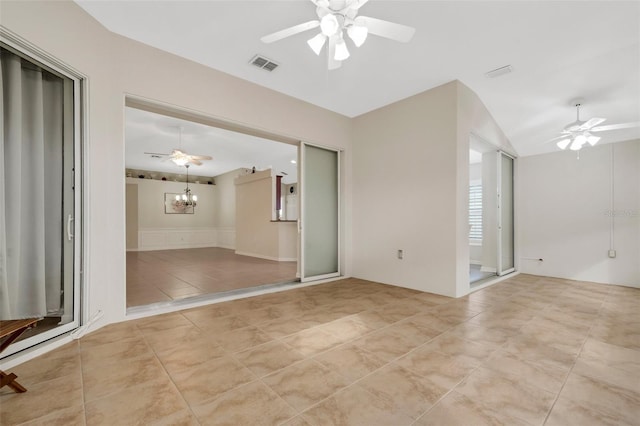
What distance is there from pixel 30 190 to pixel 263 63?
2.64 meters

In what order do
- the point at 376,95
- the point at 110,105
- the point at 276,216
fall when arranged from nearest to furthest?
the point at 110,105, the point at 376,95, the point at 276,216

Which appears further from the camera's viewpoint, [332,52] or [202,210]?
[202,210]

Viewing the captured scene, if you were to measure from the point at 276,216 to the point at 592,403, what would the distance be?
23.7 ft

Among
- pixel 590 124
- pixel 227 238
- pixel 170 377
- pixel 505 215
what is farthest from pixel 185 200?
pixel 590 124

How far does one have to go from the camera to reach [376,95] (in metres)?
4.27

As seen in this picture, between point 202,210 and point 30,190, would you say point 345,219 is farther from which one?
point 202,210

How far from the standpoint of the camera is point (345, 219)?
16.6ft

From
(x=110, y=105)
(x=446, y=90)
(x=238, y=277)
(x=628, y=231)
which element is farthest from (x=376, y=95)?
(x=628, y=231)

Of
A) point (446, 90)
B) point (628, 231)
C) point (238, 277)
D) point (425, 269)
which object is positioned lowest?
point (238, 277)

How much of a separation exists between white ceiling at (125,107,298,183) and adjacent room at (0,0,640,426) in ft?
1.13

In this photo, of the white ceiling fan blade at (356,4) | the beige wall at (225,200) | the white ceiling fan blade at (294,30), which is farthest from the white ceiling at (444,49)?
the beige wall at (225,200)

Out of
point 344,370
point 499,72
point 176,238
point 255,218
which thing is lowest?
point 344,370

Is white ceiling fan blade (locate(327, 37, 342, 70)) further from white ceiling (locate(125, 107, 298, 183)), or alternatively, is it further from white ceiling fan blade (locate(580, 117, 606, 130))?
white ceiling (locate(125, 107, 298, 183))

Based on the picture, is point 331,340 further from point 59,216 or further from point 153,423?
point 59,216
